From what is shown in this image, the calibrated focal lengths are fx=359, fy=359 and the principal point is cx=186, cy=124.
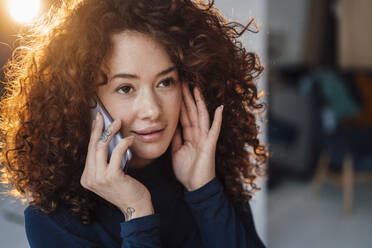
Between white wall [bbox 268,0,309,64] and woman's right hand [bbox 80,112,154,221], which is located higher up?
white wall [bbox 268,0,309,64]

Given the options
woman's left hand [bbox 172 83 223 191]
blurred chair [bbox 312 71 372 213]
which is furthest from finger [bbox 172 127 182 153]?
blurred chair [bbox 312 71 372 213]

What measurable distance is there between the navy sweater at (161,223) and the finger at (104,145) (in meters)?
0.13

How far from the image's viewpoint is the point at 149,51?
785 mm

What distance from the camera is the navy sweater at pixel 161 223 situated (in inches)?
29.8

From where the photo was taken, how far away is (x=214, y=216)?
0.90 metres

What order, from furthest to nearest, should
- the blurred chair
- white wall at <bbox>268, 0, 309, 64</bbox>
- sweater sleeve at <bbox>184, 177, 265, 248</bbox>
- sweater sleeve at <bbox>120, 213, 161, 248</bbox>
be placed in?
1. white wall at <bbox>268, 0, 309, 64</bbox>
2. the blurred chair
3. sweater sleeve at <bbox>184, 177, 265, 248</bbox>
4. sweater sleeve at <bbox>120, 213, 161, 248</bbox>

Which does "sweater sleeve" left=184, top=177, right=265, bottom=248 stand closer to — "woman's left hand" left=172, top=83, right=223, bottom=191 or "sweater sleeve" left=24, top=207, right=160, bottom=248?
"woman's left hand" left=172, top=83, right=223, bottom=191

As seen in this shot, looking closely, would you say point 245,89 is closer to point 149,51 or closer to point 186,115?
point 186,115

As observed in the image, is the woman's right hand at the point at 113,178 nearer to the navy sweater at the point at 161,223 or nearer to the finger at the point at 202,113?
the navy sweater at the point at 161,223

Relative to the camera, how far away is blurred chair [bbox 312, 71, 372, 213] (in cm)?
289

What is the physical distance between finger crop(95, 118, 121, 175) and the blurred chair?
8.42 feet

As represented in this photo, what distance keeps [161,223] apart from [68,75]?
0.44 metres

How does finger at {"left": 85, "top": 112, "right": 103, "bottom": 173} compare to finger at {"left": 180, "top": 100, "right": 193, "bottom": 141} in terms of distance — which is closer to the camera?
finger at {"left": 85, "top": 112, "right": 103, "bottom": 173}

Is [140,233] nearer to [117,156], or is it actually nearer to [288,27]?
[117,156]
